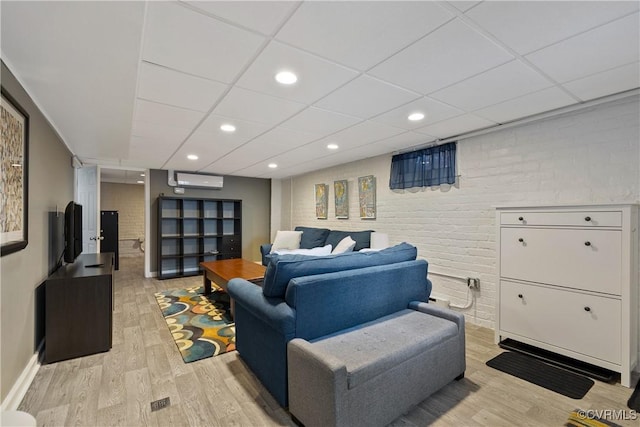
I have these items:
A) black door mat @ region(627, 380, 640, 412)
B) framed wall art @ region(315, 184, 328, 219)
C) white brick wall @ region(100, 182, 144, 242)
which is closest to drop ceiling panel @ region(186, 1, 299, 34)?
black door mat @ region(627, 380, 640, 412)

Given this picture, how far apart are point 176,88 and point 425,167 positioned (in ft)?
9.80

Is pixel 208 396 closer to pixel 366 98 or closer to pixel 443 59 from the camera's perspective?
pixel 366 98

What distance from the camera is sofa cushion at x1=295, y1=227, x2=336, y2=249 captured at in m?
5.36

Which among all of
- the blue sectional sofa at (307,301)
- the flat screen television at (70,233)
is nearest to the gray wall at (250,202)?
the flat screen television at (70,233)

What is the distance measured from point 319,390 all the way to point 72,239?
306 cm

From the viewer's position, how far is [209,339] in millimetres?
2881

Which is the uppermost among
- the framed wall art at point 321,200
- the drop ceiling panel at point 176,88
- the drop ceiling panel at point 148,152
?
the drop ceiling panel at point 176,88

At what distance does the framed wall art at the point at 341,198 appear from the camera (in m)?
5.19

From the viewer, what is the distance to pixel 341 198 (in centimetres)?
529

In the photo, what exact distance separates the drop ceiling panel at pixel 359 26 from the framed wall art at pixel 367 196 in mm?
3024

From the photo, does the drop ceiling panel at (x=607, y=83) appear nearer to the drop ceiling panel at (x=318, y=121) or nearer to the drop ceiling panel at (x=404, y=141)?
the drop ceiling panel at (x=404, y=141)

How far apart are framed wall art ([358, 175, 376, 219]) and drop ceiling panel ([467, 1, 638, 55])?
10.3ft

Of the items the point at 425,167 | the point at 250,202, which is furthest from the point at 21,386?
the point at 250,202

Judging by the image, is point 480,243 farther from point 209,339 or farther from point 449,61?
point 209,339
